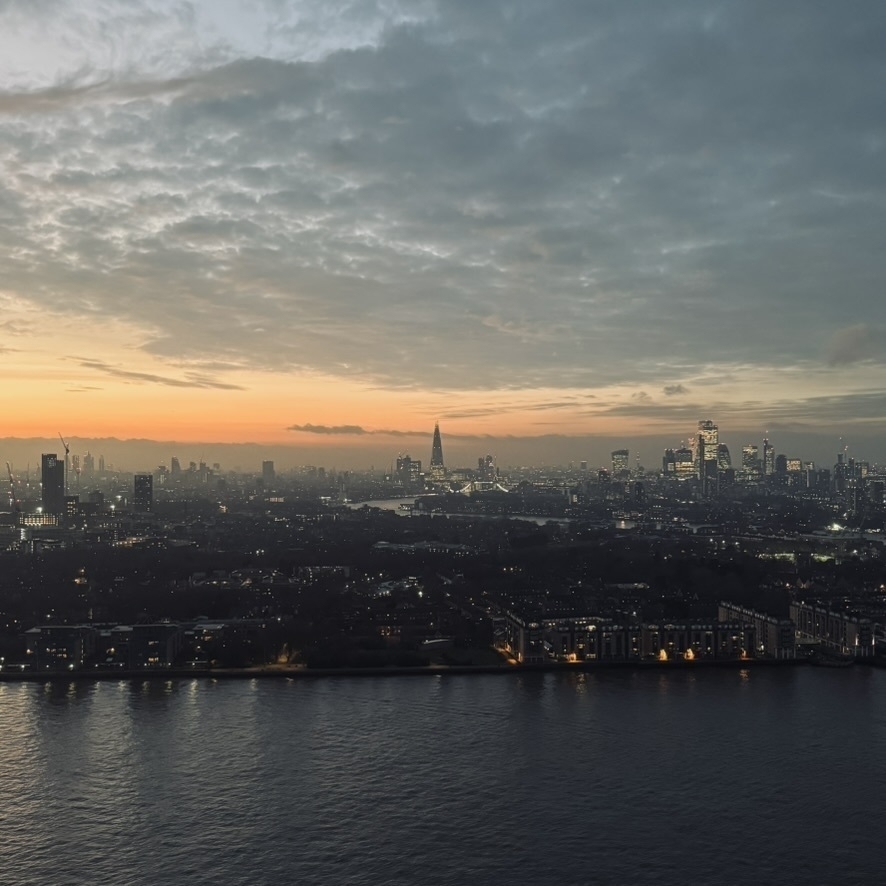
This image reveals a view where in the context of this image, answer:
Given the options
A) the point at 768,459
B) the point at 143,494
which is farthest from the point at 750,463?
the point at 143,494

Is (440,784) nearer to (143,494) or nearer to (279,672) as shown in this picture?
(279,672)

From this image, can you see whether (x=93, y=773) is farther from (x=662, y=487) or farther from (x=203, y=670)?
(x=662, y=487)

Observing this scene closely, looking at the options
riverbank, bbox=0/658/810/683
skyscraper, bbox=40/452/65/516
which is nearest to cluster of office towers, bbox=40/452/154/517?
skyscraper, bbox=40/452/65/516

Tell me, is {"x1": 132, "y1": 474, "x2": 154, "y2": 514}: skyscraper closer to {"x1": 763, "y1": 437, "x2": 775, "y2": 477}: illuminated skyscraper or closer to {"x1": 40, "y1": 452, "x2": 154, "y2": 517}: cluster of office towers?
{"x1": 40, "y1": 452, "x2": 154, "y2": 517}: cluster of office towers

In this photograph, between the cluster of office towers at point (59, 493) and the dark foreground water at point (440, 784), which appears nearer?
the dark foreground water at point (440, 784)

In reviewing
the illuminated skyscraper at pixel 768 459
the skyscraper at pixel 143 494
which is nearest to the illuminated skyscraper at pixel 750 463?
the illuminated skyscraper at pixel 768 459

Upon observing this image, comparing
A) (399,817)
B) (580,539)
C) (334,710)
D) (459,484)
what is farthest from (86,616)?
(459,484)

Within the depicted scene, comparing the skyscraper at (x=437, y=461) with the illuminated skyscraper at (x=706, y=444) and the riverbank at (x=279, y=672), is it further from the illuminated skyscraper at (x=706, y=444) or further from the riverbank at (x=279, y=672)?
the riverbank at (x=279, y=672)

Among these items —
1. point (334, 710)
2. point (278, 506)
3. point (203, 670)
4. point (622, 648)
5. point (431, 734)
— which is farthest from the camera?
point (278, 506)
